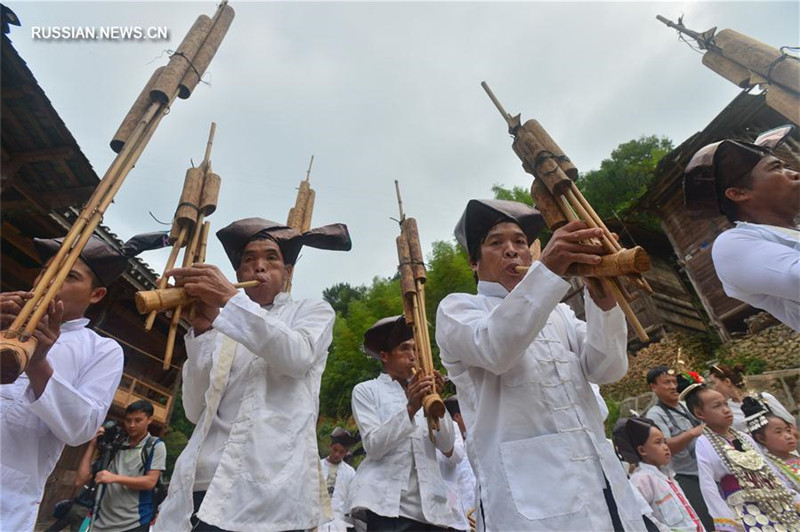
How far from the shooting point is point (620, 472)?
177cm

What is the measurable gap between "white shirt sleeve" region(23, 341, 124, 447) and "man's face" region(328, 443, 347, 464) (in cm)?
608

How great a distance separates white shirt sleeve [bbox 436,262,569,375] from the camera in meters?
1.64

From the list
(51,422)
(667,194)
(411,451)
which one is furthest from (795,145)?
(51,422)

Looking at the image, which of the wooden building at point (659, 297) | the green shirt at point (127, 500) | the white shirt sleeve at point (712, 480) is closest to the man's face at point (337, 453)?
the green shirt at point (127, 500)

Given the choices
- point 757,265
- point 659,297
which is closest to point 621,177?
point 659,297

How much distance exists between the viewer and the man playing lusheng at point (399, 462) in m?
3.04

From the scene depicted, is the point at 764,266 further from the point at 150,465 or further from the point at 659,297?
the point at 659,297

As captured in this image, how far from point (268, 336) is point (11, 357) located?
2.86 feet

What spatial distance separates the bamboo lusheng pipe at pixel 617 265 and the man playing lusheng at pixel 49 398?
6.56 ft

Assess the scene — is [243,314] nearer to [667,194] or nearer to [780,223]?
[780,223]

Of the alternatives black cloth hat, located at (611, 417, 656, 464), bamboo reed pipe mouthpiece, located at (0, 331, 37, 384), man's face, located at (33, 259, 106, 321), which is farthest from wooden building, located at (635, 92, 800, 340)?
bamboo reed pipe mouthpiece, located at (0, 331, 37, 384)

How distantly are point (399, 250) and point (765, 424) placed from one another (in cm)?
354

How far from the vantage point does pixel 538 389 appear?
187cm

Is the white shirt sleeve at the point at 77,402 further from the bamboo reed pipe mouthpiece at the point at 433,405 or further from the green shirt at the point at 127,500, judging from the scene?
the green shirt at the point at 127,500
